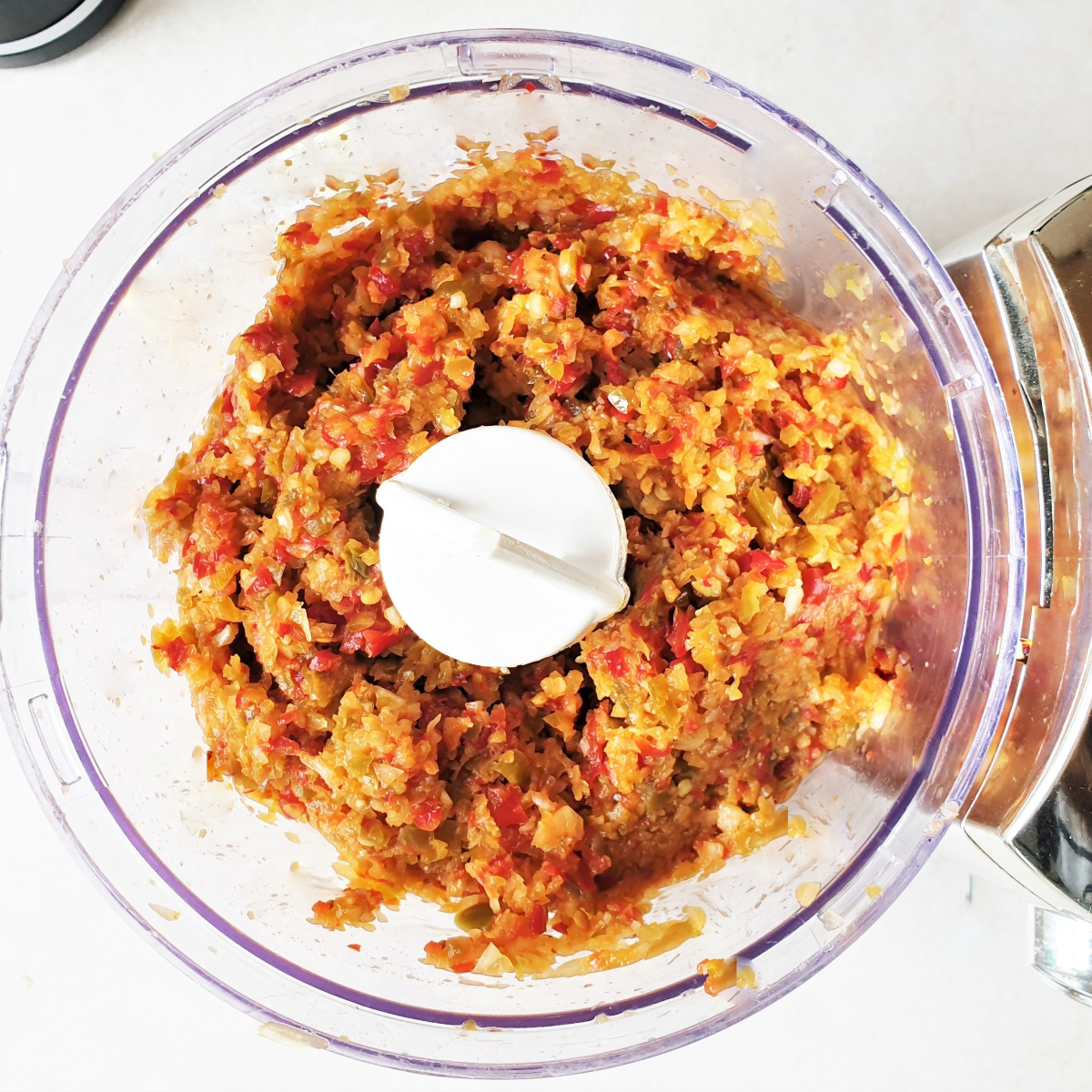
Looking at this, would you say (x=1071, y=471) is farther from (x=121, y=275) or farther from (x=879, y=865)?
(x=121, y=275)

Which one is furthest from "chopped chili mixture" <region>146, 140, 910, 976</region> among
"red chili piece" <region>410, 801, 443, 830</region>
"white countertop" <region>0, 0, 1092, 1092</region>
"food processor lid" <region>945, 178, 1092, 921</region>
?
"white countertop" <region>0, 0, 1092, 1092</region>

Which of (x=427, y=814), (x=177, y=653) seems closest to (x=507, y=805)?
(x=427, y=814)

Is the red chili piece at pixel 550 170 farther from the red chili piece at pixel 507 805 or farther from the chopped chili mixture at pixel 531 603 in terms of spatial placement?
the red chili piece at pixel 507 805

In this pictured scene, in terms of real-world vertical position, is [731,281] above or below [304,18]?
below

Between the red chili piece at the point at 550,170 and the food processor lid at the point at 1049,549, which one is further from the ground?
the red chili piece at the point at 550,170

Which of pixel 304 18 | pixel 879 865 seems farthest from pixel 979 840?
pixel 304 18

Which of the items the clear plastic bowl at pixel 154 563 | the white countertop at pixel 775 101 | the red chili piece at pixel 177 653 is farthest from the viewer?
the white countertop at pixel 775 101

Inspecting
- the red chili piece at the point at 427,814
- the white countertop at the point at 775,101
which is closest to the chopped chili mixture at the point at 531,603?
the red chili piece at the point at 427,814
